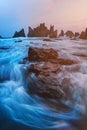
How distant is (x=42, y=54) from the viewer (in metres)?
2.67

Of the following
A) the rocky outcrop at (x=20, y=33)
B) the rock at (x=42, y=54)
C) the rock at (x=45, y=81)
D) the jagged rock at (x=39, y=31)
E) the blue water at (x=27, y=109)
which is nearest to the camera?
the blue water at (x=27, y=109)

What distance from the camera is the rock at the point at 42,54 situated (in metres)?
2.63

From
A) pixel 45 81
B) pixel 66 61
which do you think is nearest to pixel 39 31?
pixel 66 61

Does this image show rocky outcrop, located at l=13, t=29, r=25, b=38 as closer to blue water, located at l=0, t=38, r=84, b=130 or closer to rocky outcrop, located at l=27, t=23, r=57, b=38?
rocky outcrop, located at l=27, t=23, r=57, b=38

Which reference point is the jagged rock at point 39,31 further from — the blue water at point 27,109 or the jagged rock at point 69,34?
the blue water at point 27,109

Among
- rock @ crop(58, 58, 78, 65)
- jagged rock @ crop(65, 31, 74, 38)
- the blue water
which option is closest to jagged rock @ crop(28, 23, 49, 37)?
jagged rock @ crop(65, 31, 74, 38)

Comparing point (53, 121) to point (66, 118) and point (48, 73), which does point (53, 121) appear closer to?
point (66, 118)

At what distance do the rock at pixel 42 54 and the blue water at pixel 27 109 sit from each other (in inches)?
6.6

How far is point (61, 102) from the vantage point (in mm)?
2074

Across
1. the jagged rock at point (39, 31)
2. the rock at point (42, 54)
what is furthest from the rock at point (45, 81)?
the jagged rock at point (39, 31)

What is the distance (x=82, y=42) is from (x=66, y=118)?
50.1 inches

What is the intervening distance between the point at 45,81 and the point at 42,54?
562 millimetres

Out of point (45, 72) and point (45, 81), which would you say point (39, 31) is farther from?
point (45, 81)

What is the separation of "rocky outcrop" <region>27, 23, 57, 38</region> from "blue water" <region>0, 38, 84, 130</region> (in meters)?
0.49
